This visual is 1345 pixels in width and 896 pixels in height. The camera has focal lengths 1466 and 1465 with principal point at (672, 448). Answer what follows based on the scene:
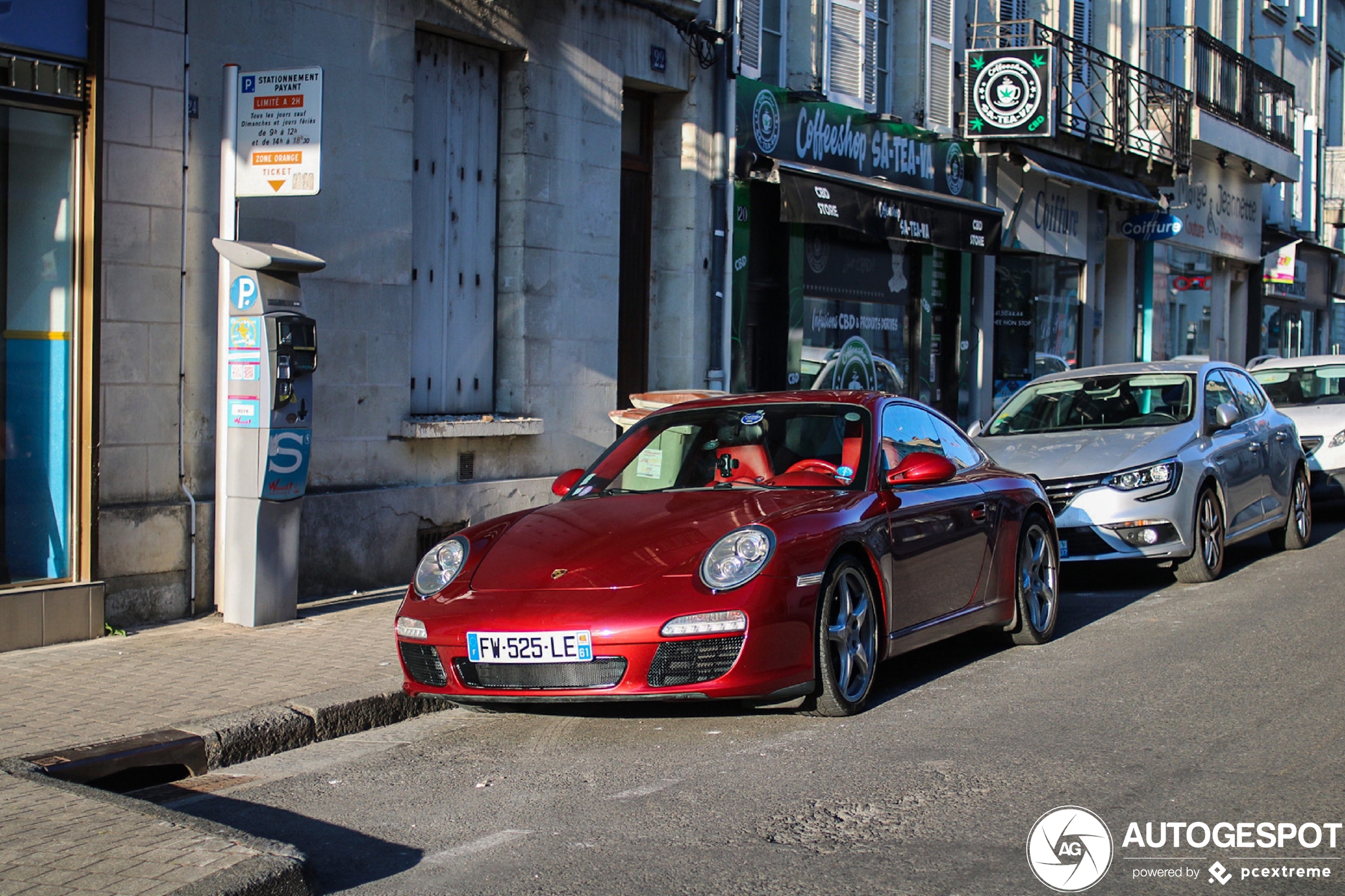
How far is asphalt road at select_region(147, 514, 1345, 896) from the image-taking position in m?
4.31

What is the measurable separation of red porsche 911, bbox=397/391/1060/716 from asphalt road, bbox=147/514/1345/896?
29cm

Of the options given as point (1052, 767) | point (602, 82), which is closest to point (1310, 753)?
point (1052, 767)

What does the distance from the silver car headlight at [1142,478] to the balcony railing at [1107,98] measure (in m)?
10.1

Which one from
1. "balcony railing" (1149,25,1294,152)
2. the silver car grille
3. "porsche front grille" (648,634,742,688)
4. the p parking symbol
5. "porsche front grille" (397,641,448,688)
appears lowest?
"porsche front grille" (397,641,448,688)

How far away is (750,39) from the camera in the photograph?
15.1 meters

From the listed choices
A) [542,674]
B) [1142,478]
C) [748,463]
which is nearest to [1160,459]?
[1142,478]

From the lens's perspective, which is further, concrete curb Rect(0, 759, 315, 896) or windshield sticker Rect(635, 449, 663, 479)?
windshield sticker Rect(635, 449, 663, 479)

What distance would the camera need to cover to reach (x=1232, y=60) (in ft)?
91.2

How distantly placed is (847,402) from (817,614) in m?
1.58

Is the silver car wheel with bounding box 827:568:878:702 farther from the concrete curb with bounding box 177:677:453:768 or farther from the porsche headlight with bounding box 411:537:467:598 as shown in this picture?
the concrete curb with bounding box 177:677:453:768

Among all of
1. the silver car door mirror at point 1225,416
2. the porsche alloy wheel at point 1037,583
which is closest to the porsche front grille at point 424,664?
the porsche alloy wheel at point 1037,583

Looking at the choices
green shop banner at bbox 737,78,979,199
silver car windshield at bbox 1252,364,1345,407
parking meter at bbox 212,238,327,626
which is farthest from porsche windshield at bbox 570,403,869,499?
silver car windshield at bbox 1252,364,1345,407

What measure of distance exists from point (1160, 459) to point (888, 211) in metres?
6.43

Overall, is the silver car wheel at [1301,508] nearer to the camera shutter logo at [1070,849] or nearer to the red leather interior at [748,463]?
the red leather interior at [748,463]
